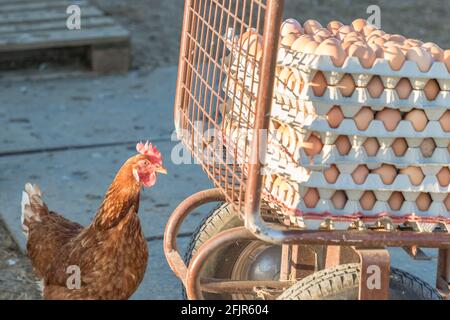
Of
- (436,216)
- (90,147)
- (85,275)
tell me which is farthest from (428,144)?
(90,147)

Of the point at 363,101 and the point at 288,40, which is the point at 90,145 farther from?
the point at 363,101

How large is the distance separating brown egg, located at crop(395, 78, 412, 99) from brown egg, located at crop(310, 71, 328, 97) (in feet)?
0.68

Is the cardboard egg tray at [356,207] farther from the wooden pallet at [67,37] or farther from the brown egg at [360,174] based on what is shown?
the wooden pallet at [67,37]

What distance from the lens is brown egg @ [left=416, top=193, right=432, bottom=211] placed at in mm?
2803

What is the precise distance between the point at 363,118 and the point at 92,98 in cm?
415

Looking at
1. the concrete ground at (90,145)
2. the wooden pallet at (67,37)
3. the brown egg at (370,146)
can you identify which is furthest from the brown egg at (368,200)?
the wooden pallet at (67,37)

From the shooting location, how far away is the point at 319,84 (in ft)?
8.82

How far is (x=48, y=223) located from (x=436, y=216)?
5.57 feet

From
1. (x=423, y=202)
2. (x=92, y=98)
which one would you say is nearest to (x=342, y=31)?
(x=423, y=202)

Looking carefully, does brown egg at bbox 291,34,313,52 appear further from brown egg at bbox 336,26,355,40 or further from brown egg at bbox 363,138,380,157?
brown egg at bbox 363,138,380,157

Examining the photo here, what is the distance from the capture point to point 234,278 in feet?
11.8

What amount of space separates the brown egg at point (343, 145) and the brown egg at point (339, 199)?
0.12 metres

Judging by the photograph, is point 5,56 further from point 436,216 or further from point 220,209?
point 436,216

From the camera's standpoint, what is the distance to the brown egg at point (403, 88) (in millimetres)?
2715
